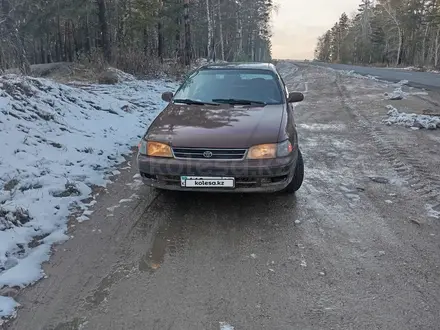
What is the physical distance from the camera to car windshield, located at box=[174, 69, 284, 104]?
5438 mm

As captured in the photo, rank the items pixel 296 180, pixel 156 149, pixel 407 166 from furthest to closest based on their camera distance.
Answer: pixel 407 166 < pixel 296 180 < pixel 156 149

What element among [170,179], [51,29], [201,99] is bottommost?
[170,179]

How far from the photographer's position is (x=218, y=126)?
4.45 meters

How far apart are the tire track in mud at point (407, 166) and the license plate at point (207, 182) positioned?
238 cm

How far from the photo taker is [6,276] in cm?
313

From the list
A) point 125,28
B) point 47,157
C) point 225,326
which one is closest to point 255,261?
point 225,326

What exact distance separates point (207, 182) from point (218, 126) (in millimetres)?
693

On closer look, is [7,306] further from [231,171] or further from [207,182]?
[231,171]

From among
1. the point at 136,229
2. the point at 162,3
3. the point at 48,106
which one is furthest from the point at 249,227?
the point at 162,3

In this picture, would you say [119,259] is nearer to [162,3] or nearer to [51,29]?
[162,3]

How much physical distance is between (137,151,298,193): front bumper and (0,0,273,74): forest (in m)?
7.52

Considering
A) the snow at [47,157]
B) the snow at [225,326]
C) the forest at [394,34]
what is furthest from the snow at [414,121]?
the forest at [394,34]

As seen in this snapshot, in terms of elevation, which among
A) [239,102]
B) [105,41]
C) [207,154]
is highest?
[105,41]

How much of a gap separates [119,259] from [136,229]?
1.91 ft
